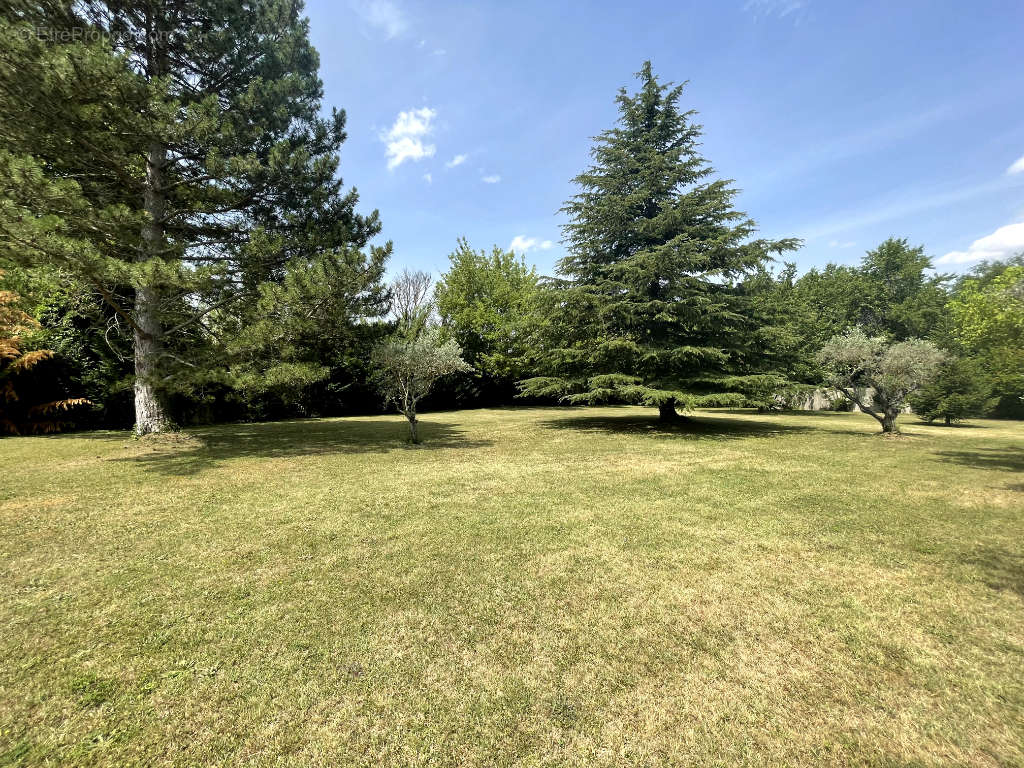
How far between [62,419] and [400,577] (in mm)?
17669

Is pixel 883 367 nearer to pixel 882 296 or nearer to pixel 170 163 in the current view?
pixel 170 163

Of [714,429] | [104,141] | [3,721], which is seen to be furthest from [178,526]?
[714,429]

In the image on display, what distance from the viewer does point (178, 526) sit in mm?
5070

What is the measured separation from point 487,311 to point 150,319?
2126cm

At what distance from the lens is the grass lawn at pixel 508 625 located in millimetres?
2113

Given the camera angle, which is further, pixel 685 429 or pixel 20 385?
pixel 685 429

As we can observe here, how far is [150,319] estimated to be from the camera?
10516mm

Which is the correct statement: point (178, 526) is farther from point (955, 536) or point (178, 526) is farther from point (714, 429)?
point (714, 429)

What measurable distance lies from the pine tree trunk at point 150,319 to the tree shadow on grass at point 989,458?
20052 mm

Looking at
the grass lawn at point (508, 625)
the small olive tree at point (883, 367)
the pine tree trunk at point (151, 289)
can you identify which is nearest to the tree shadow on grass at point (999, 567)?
the grass lawn at point (508, 625)

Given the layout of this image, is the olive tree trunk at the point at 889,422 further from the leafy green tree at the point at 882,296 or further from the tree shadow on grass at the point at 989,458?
the leafy green tree at the point at 882,296

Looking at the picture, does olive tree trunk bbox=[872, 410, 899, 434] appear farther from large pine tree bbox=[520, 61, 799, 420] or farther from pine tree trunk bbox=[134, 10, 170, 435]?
pine tree trunk bbox=[134, 10, 170, 435]

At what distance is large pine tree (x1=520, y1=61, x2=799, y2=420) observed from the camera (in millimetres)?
14227

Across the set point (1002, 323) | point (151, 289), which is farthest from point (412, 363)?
point (1002, 323)
